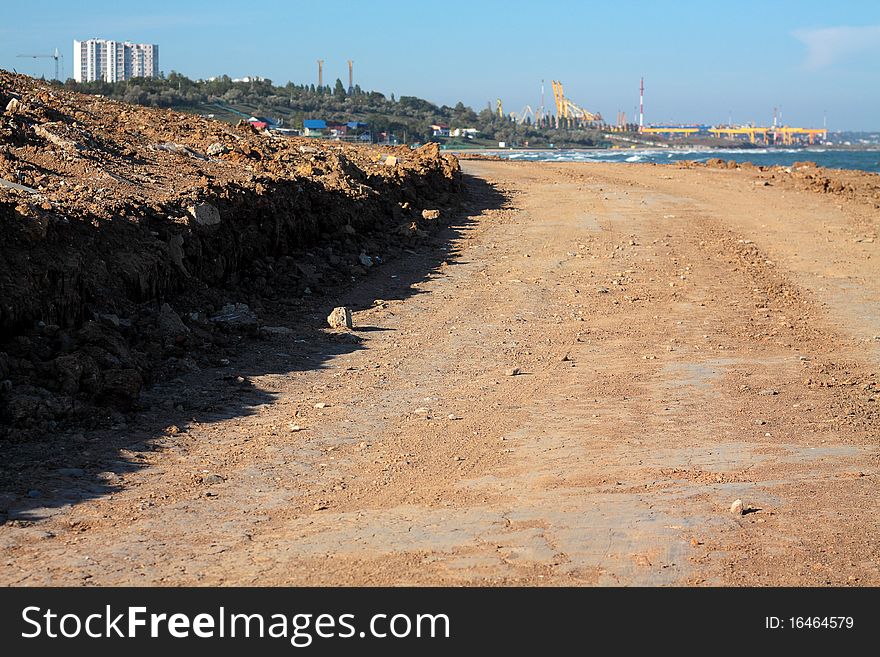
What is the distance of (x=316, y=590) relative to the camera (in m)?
4.70

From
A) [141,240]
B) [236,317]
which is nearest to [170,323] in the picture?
[236,317]

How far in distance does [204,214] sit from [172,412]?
4.41 m

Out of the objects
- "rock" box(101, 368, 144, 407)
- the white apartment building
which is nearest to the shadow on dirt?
"rock" box(101, 368, 144, 407)

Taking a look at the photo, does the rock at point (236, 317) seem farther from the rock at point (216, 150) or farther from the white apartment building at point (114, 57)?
the white apartment building at point (114, 57)

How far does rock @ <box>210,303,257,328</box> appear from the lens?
991 cm

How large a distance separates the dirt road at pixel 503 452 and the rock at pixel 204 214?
58.4 inches

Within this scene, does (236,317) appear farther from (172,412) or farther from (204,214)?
(172,412)

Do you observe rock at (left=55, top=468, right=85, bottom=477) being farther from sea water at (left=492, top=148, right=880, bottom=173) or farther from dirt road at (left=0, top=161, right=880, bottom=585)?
sea water at (left=492, top=148, right=880, bottom=173)

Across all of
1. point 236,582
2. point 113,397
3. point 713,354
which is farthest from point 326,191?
point 236,582

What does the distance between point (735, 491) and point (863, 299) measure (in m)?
7.84

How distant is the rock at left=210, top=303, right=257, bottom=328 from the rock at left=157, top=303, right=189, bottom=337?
62cm

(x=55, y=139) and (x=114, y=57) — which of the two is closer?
(x=55, y=139)

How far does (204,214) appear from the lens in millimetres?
11453

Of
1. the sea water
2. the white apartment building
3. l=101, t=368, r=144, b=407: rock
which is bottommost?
l=101, t=368, r=144, b=407: rock
